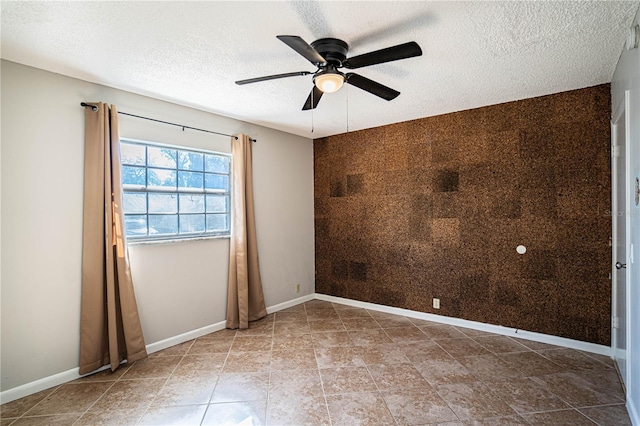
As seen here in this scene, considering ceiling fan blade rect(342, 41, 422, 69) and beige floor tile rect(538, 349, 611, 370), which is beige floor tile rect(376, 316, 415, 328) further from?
ceiling fan blade rect(342, 41, 422, 69)

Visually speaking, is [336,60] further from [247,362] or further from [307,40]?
[247,362]

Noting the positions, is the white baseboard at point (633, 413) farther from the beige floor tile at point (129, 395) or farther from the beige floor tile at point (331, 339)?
the beige floor tile at point (129, 395)

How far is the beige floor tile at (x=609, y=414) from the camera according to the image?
6.56 ft

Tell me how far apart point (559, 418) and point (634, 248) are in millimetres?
1226

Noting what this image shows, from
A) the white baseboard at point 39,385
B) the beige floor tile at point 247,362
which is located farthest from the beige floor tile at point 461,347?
the white baseboard at point 39,385

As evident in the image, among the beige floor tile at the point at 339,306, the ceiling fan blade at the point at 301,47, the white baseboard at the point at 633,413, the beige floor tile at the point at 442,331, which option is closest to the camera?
the ceiling fan blade at the point at 301,47

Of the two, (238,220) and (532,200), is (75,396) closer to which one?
(238,220)

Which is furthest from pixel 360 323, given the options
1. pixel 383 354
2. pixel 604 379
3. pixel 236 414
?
pixel 604 379

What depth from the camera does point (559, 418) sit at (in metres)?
2.05

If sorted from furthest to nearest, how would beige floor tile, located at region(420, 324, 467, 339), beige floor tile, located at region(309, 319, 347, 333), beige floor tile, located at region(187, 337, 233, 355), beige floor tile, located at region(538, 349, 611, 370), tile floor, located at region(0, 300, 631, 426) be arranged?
1. beige floor tile, located at region(309, 319, 347, 333)
2. beige floor tile, located at region(420, 324, 467, 339)
3. beige floor tile, located at region(187, 337, 233, 355)
4. beige floor tile, located at region(538, 349, 611, 370)
5. tile floor, located at region(0, 300, 631, 426)

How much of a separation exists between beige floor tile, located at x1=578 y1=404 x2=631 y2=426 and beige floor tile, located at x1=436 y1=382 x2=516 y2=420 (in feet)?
1.65

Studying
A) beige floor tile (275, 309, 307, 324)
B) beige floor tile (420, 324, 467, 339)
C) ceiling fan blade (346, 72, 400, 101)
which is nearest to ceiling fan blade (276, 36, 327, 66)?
ceiling fan blade (346, 72, 400, 101)

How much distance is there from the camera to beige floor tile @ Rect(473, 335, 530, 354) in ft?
9.99

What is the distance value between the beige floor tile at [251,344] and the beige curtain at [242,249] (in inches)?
11.7
